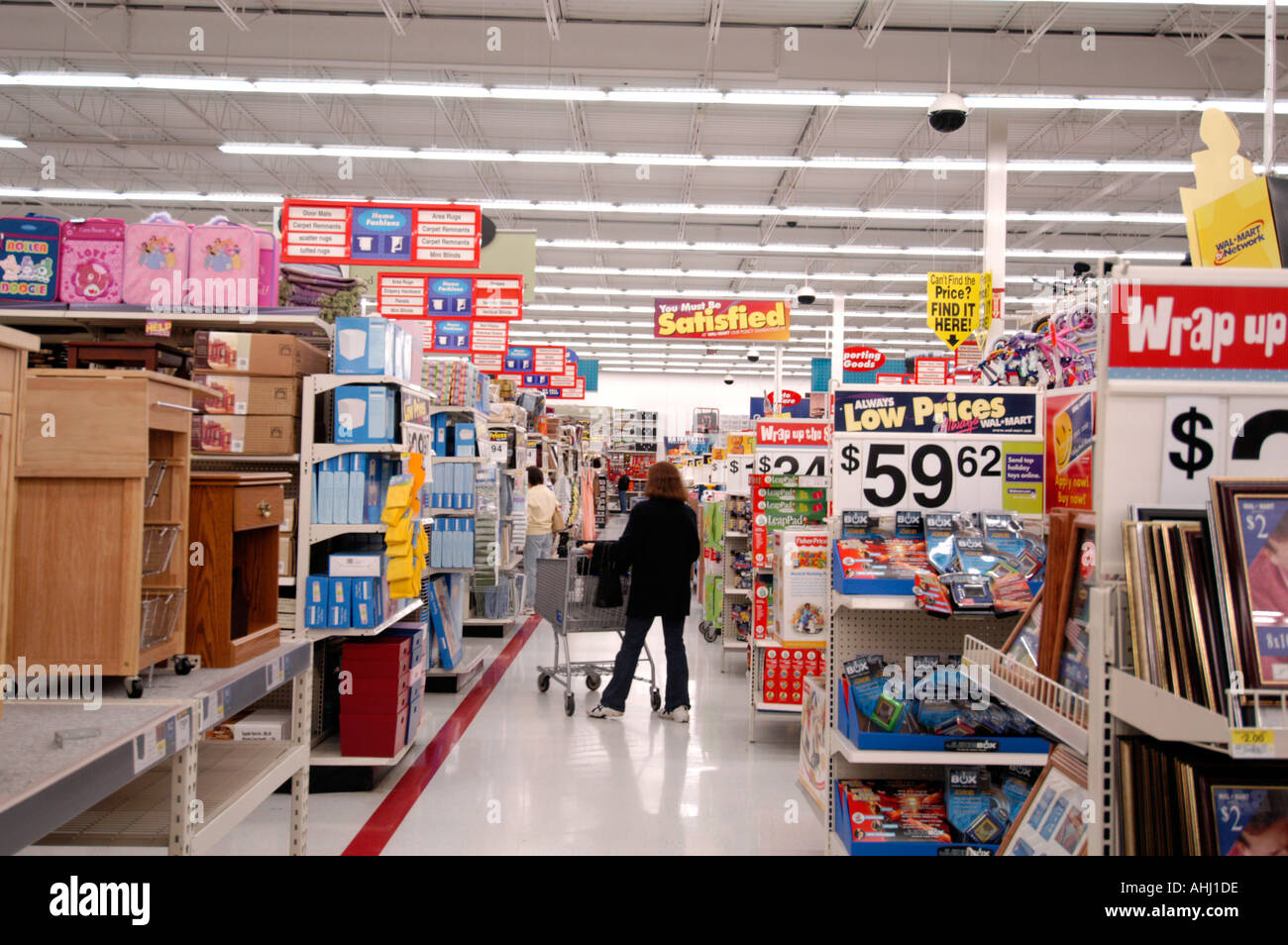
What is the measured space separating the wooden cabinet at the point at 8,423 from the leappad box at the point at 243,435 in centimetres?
250

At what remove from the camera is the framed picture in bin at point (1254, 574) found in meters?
1.35

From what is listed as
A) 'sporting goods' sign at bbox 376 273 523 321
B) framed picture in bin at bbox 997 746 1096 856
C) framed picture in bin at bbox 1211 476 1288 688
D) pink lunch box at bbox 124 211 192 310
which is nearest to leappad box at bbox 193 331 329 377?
pink lunch box at bbox 124 211 192 310

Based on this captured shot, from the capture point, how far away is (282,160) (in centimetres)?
1403

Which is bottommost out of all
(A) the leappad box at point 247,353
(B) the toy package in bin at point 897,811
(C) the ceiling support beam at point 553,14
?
(B) the toy package in bin at point 897,811

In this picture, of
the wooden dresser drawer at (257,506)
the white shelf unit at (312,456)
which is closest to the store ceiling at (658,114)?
the white shelf unit at (312,456)

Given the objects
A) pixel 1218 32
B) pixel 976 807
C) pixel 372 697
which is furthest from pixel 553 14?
pixel 976 807

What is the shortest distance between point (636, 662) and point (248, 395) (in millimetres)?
3126

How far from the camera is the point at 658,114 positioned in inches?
470

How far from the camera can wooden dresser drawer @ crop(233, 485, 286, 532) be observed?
2.63m

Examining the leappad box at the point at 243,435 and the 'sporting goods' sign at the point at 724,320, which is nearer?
the leappad box at the point at 243,435

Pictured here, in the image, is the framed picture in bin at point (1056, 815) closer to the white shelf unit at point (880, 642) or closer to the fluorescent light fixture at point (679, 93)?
the white shelf unit at point (880, 642)

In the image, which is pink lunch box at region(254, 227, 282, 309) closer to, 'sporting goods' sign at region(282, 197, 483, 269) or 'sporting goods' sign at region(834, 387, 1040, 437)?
'sporting goods' sign at region(834, 387, 1040, 437)

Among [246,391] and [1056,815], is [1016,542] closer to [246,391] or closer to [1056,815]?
[1056,815]
